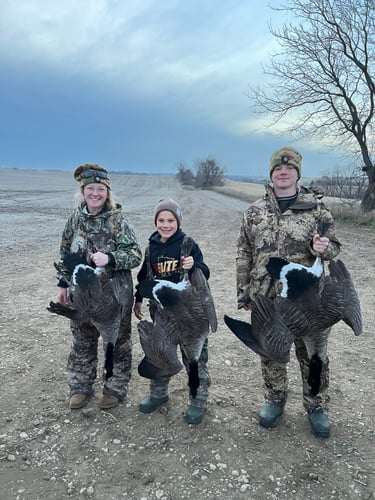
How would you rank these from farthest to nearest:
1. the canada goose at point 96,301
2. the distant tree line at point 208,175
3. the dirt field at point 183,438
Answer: the distant tree line at point 208,175 < the canada goose at point 96,301 < the dirt field at point 183,438

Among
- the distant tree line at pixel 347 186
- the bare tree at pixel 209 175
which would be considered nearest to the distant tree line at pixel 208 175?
the bare tree at pixel 209 175

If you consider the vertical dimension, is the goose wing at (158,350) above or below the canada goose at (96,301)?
below

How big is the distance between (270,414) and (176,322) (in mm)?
1395

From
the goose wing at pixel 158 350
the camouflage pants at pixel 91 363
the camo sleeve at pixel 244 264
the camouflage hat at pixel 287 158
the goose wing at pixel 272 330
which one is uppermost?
the camouflage hat at pixel 287 158

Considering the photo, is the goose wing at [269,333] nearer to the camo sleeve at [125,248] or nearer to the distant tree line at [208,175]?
the camo sleeve at [125,248]

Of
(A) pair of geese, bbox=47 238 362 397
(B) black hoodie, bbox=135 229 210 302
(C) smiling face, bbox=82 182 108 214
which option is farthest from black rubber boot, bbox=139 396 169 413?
(C) smiling face, bbox=82 182 108 214

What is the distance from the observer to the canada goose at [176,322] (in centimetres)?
321

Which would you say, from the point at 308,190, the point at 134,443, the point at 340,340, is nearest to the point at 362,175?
the point at 340,340

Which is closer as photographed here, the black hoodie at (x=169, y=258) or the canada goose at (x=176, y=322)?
the canada goose at (x=176, y=322)

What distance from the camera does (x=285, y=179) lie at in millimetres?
3389

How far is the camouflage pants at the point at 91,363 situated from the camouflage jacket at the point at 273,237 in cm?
137

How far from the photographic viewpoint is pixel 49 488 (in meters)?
2.98

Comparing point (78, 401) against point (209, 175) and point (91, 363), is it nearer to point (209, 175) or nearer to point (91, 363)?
point (91, 363)

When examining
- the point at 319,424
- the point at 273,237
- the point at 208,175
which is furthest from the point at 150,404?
the point at 208,175
